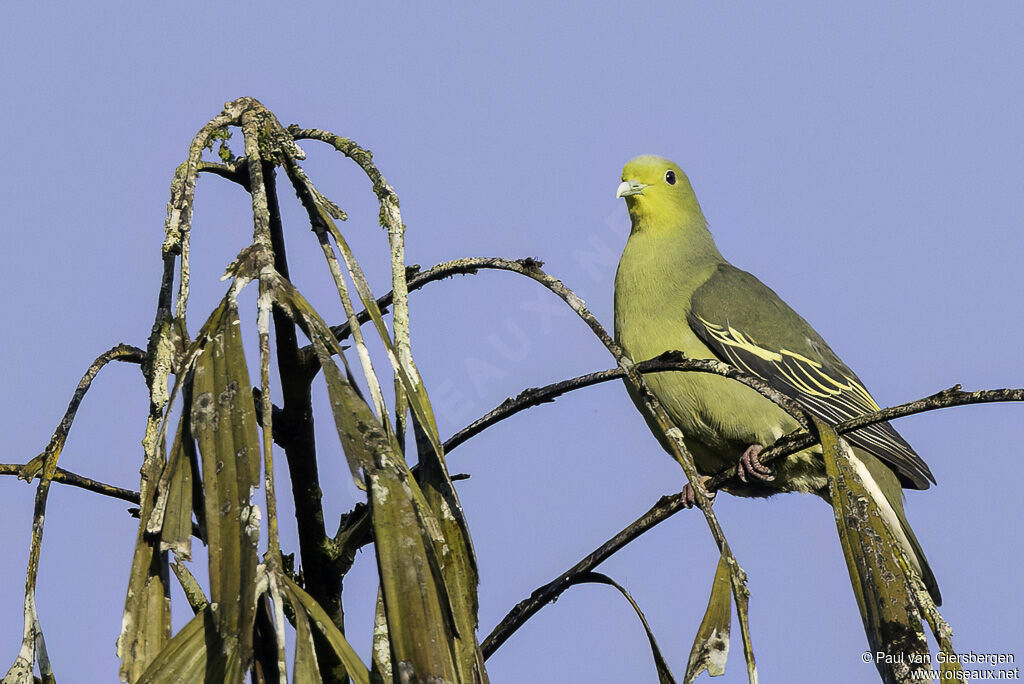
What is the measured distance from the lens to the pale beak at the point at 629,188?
20.5ft

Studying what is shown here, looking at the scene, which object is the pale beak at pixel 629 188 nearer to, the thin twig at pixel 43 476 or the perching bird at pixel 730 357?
the perching bird at pixel 730 357

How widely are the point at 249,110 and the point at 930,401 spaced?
1.68m

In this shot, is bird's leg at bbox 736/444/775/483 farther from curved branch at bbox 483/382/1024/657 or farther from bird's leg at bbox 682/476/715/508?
curved branch at bbox 483/382/1024/657

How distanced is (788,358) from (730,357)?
380 mm

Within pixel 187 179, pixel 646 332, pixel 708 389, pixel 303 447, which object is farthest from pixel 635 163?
pixel 187 179

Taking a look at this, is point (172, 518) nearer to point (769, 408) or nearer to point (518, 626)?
point (518, 626)

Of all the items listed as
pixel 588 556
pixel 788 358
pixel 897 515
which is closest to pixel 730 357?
pixel 788 358

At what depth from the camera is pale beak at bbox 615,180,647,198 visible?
20.5 ft

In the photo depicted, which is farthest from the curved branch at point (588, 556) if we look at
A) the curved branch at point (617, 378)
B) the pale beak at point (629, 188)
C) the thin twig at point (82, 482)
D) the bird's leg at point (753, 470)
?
the pale beak at point (629, 188)

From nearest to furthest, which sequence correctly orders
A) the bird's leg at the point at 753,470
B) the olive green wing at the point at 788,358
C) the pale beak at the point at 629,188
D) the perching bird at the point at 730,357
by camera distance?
the bird's leg at the point at 753,470 → the perching bird at the point at 730,357 → the olive green wing at the point at 788,358 → the pale beak at the point at 629,188

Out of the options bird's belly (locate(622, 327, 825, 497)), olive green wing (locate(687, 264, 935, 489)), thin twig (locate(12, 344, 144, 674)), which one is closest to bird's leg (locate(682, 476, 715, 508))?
bird's belly (locate(622, 327, 825, 497))

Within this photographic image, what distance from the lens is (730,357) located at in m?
5.59

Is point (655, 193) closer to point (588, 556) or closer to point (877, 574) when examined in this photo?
point (588, 556)

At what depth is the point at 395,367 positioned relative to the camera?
229 centimetres
